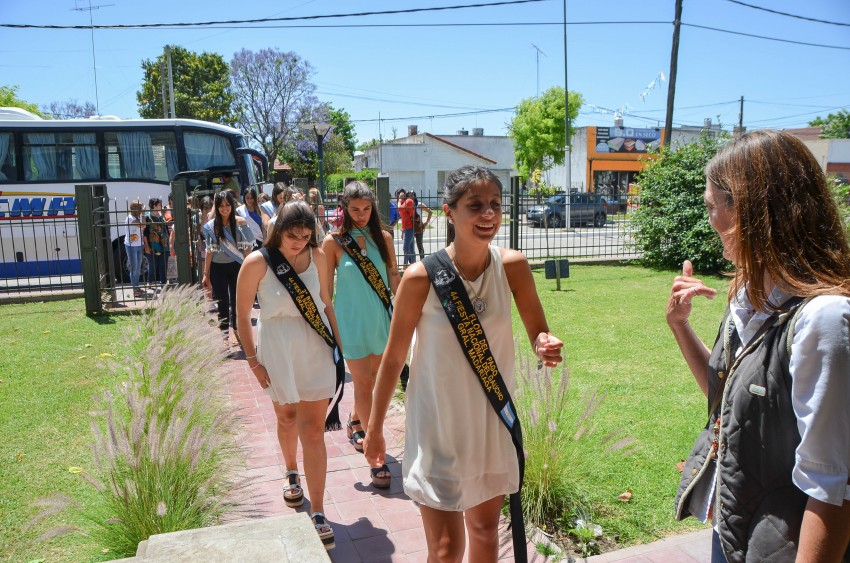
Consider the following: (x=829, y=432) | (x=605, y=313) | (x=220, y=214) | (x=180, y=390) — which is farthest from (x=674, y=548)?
(x=605, y=313)

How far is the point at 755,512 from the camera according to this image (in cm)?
171

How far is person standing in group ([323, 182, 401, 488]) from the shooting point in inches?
186

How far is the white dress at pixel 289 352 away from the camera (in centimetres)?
392

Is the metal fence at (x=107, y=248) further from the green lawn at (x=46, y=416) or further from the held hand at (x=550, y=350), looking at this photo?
the held hand at (x=550, y=350)

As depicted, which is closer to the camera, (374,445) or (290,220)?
(374,445)

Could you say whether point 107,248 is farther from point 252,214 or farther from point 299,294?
point 299,294

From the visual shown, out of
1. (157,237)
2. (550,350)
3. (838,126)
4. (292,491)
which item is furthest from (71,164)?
(838,126)

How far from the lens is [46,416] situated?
582 centimetres

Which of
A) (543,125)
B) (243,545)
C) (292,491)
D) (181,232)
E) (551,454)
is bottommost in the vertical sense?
(292,491)

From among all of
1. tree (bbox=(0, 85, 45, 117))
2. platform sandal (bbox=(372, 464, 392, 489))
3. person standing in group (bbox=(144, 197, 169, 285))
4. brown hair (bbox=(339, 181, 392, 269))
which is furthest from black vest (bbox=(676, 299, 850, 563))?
tree (bbox=(0, 85, 45, 117))

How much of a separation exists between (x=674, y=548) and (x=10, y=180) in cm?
1775

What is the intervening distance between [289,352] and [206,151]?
15062mm

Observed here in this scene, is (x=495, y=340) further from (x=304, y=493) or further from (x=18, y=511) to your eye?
(x=18, y=511)

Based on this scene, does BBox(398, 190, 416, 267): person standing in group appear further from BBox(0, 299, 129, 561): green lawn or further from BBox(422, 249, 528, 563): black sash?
BBox(422, 249, 528, 563): black sash
